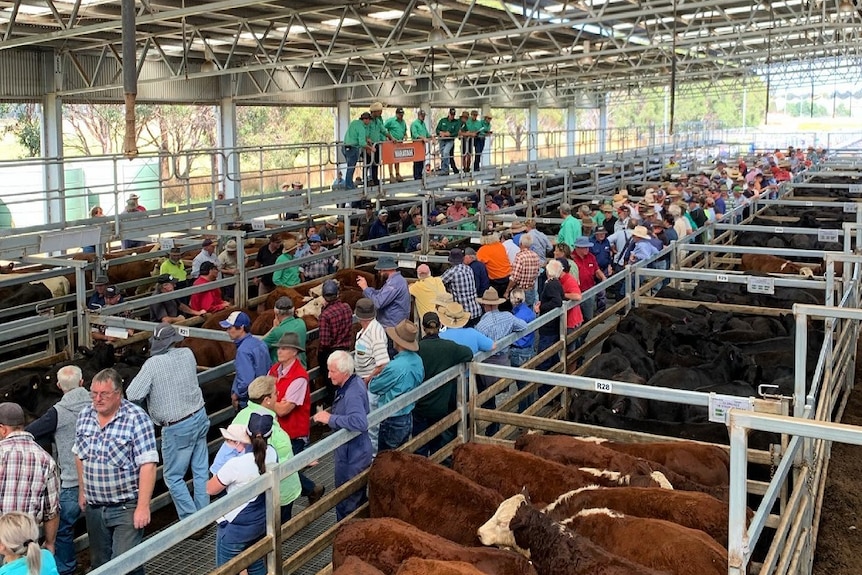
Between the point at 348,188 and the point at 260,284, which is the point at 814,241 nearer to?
the point at 348,188

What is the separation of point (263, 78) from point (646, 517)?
23.4 meters

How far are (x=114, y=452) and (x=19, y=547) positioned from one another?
1.33 metres

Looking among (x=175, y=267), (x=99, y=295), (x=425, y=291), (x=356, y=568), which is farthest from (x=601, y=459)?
(x=175, y=267)

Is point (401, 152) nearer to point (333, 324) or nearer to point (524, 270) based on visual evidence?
point (524, 270)

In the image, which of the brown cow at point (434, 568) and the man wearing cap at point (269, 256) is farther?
the man wearing cap at point (269, 256)

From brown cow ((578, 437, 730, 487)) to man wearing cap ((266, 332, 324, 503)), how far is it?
230cm

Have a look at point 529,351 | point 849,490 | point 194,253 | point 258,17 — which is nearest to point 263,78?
point 258,17

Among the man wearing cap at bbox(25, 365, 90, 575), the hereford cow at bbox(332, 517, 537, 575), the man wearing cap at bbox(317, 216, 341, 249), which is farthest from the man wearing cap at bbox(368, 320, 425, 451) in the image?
the man wearing cap at bbox(317, 216, 341, 249)

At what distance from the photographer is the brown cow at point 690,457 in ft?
19.6

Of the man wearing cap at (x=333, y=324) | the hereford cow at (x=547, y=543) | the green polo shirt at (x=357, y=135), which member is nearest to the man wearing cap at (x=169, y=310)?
the man wearing cap at (x=333, y=324)

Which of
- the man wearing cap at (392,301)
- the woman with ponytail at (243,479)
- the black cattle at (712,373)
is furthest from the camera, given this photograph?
the man wearing cap at (392,301)

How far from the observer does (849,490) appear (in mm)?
7820

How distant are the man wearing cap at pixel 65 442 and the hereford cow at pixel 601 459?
9.98ft

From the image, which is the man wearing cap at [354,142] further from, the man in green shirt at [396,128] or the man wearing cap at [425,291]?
the man wearing cap at [425,291]
